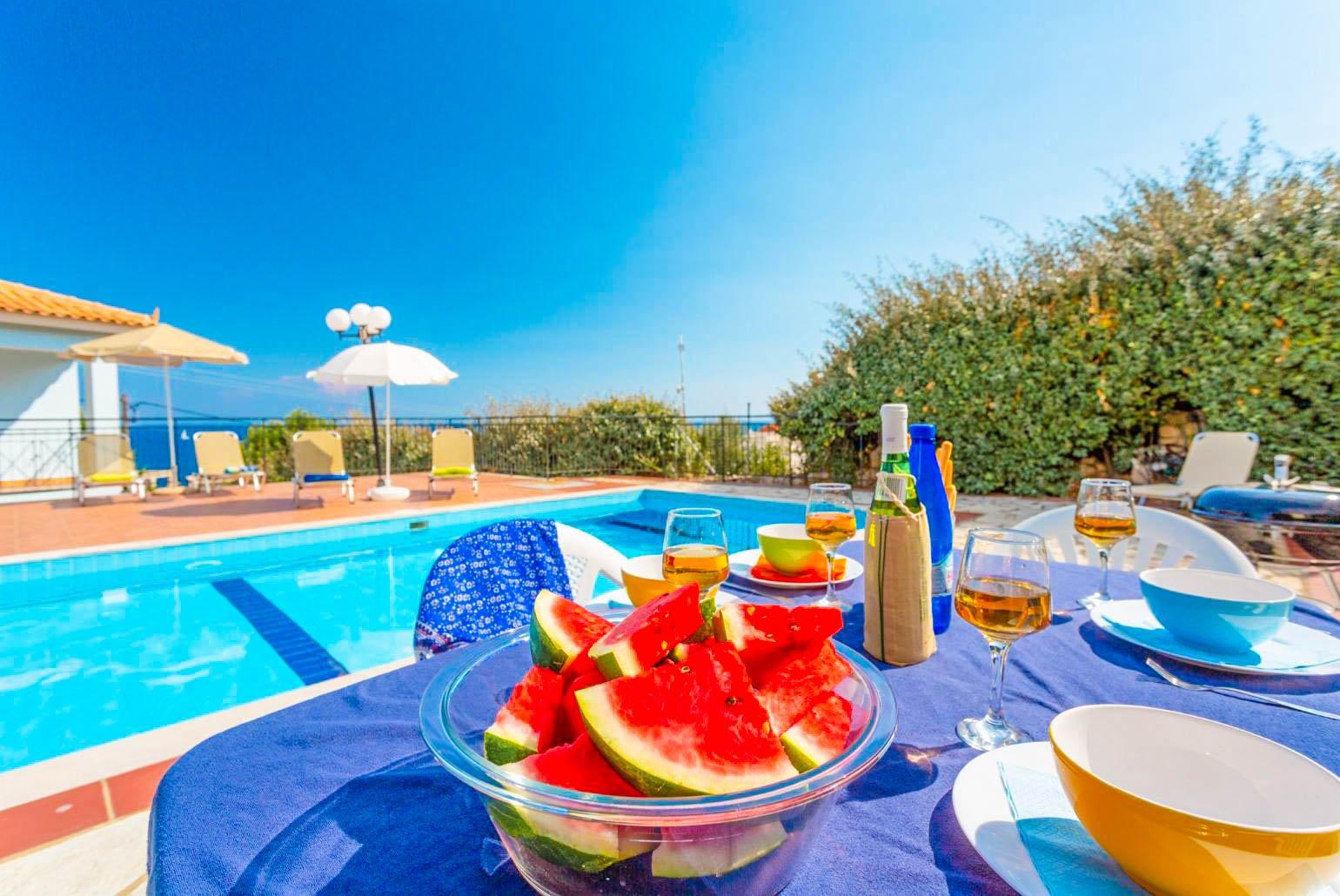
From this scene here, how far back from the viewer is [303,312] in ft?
91.9

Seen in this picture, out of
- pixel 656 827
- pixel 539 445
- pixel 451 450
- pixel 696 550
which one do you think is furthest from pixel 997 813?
pixel 539 445

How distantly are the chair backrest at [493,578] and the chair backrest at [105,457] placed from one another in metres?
10.3

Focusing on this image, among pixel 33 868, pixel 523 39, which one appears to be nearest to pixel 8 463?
pixel 523 39

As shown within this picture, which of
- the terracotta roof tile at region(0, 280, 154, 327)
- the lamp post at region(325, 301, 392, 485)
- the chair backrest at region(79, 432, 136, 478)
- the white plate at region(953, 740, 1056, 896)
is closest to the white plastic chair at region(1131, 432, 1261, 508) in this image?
the white plate at region(953, 740, 1056, 896)

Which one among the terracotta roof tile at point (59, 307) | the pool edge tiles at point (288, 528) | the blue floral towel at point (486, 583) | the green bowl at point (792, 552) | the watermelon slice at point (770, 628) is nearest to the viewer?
the watermelon slice at point (770, 628)

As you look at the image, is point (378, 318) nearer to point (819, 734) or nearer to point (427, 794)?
point (427, 794)

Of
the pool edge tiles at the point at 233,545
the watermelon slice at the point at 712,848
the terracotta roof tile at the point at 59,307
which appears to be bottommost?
the pool edge tiles at the point at 233,545

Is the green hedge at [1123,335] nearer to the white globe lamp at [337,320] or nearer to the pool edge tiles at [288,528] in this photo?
the pool edge tiles at [288,528]

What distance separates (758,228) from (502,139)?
23.4 feet

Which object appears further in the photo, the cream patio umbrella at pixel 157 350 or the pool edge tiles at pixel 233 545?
the cream patio umbrella at pixel 157 350

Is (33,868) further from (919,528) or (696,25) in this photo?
(696,25)

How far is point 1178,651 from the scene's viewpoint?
0.98m

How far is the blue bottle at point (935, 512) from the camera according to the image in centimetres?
111

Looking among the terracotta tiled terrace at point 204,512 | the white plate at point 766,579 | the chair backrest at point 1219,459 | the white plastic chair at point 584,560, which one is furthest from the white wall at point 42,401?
the chair backrest at point 1219,459
